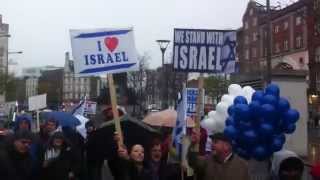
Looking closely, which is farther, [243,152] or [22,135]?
[243,152]

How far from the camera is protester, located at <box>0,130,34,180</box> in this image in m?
7.66

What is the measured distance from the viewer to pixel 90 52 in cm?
798

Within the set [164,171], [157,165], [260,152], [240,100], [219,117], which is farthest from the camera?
[219,117]

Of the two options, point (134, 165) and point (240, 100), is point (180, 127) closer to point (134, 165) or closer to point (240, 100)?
point (240, 100)

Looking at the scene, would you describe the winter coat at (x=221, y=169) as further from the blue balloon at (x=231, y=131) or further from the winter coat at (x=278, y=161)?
the blue balloon at (x=231, y=131)

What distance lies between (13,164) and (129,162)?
1.36 metres

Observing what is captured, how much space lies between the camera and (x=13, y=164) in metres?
7.78

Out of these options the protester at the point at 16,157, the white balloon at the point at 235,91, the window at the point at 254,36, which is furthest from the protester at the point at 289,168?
the window at the point at 254,36

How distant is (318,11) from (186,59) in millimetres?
15981

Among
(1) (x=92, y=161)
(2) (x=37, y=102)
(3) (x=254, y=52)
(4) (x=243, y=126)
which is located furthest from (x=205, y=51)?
(3) (x=254, y=52)

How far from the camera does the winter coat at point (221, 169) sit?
6.93 meters

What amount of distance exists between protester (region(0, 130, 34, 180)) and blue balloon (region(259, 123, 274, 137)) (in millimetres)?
2707

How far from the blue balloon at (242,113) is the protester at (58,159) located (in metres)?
1.99

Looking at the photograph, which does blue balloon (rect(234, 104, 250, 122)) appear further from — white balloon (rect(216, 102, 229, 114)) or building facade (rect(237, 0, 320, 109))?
building facade (rect(237, 0, 320, 109))
